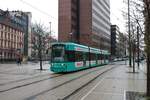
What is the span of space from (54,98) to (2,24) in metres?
85.6

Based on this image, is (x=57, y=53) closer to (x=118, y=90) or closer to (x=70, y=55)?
(x=70, y=55)

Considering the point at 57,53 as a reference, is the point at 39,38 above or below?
above

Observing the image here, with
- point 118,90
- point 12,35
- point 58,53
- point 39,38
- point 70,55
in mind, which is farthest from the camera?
point 12,35

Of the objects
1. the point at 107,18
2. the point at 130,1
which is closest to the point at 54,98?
the point at 130,1

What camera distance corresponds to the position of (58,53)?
30.2 meters

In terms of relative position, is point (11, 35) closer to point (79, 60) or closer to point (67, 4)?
point (67, 4)

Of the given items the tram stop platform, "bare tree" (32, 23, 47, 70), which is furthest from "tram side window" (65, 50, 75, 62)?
the tram stop platform

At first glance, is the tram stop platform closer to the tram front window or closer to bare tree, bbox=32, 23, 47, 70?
the tram front window

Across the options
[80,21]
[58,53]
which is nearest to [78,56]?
[58,53]

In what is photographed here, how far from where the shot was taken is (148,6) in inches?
458

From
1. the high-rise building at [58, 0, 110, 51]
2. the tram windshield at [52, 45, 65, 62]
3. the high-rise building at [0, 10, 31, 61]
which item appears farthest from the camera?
the high-rise building at [58, 0, 110, 51]

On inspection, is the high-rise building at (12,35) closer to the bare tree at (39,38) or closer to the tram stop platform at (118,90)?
the bare tree at (39,38)

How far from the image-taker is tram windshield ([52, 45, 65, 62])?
1179 inches

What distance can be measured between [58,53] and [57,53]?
0.11 meters
